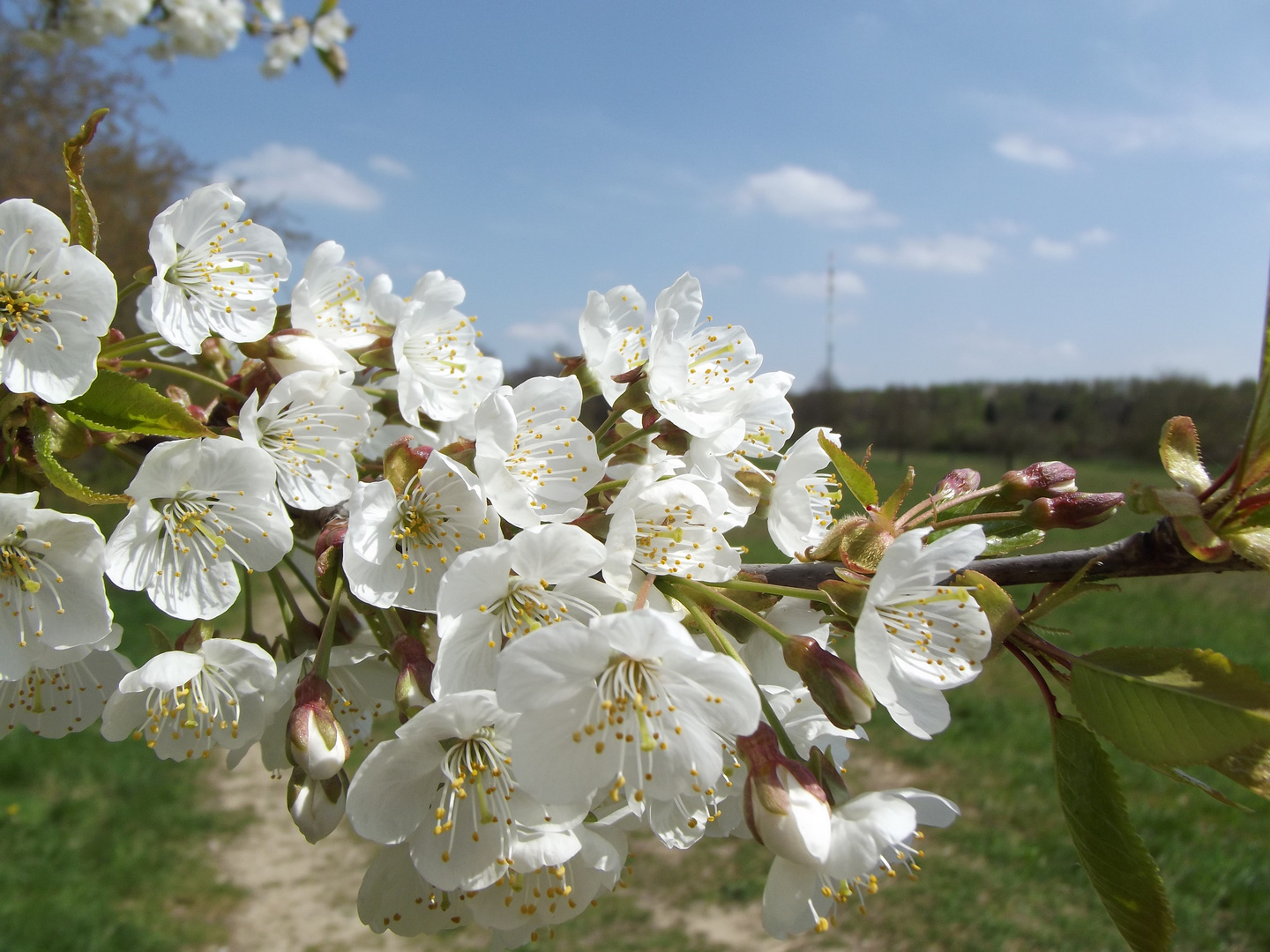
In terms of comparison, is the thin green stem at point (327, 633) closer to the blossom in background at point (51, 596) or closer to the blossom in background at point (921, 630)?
the blossom in background at point (51, 596)

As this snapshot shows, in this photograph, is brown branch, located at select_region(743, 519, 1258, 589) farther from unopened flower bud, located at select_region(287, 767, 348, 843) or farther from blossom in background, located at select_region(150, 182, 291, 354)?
blossom in background, located at select_region(150, 182, 291, 354)

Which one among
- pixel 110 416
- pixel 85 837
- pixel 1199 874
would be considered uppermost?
pixel 110 416

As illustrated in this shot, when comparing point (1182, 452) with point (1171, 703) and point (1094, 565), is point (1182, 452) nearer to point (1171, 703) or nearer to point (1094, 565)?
point (1094, 565)

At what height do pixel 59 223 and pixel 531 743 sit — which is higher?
pixel 59 223

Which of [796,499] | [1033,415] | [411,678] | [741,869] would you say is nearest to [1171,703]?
[796,499]

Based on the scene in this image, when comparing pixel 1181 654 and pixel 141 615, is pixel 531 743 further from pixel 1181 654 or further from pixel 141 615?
pixel 141 615

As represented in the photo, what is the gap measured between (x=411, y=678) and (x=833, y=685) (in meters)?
0.52

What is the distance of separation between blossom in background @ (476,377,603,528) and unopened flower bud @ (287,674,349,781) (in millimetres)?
352

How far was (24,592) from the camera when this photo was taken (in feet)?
3.56

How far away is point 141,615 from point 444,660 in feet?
31.5

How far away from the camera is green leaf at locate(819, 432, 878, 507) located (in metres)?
1.09

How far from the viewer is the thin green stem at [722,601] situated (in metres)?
1.01

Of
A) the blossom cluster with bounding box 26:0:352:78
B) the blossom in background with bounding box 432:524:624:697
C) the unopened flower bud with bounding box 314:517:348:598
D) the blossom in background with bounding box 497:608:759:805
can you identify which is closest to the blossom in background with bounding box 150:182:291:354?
the unopened flower bud with bounding box 314:517:348:598

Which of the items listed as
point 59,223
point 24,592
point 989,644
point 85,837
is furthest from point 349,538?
point 85,837
